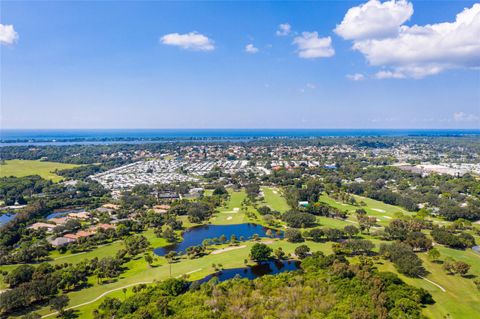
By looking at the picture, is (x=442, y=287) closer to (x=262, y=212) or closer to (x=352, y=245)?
(x=352, y=245)

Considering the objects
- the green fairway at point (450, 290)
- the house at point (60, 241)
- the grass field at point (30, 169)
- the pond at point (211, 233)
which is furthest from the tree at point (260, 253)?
the grass field at point (30, 169)

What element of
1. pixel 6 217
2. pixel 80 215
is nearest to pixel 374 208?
pixel 80 215

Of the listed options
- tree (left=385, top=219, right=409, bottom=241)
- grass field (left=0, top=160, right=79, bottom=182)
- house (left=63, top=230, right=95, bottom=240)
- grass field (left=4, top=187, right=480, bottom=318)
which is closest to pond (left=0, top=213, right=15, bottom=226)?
house (left=63, top=230, right=95, bottom=240)

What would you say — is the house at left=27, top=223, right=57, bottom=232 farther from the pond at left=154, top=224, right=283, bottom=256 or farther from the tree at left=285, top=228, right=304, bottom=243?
the tree at left=285, top=228, right=304, bottom=243

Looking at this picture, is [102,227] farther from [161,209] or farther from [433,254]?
[433,254]

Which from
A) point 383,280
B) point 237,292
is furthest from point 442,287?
point 237,292

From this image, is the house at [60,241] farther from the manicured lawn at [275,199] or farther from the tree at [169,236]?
the manicured lawn at [275,199]
